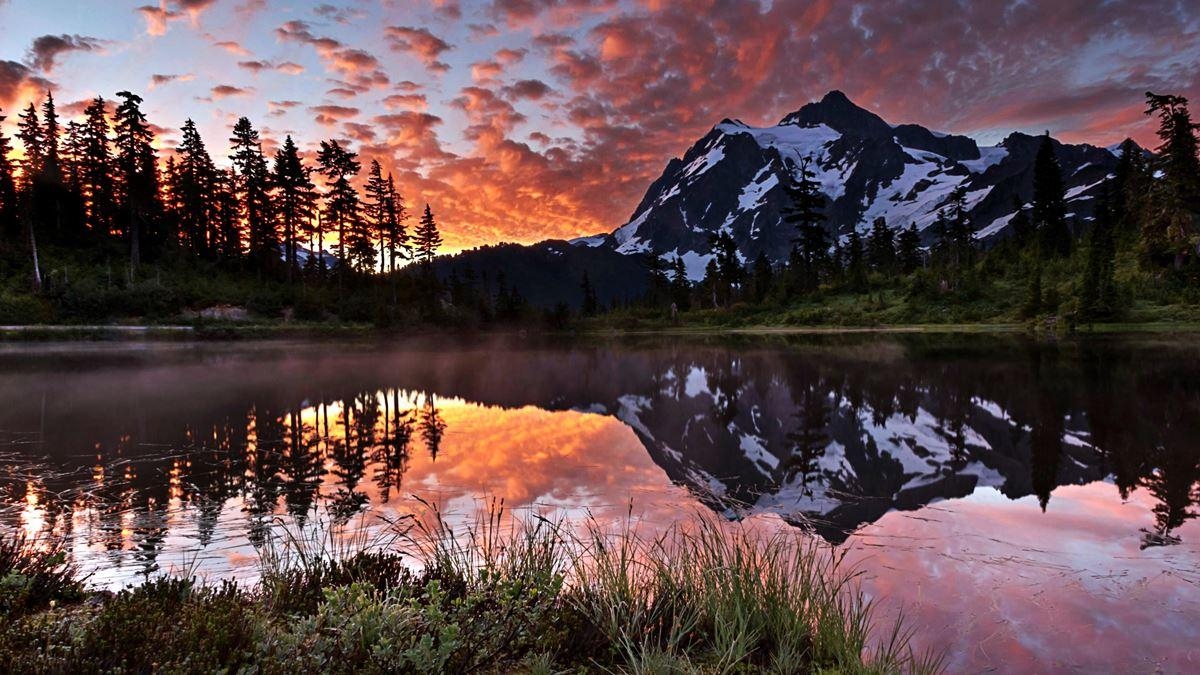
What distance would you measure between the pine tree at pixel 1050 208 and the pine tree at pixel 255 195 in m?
91.6

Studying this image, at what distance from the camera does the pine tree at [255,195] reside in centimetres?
6575

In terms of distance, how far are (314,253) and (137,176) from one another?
18012 millimetres

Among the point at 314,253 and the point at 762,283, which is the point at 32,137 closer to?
the point at 314,253

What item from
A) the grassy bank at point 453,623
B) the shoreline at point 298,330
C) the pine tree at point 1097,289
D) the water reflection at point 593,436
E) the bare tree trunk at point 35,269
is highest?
the bare tree trunk at point 35,269

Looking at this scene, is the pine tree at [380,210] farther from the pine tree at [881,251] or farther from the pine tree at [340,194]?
the pine tree at [881,251]

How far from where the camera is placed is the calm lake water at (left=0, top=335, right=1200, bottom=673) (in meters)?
6.23

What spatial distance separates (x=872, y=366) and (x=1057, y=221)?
2966 inches

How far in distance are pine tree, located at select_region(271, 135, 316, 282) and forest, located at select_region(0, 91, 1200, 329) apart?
166 millimetres

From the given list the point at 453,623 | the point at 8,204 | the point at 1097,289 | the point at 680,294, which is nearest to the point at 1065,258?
the point at 1097,289

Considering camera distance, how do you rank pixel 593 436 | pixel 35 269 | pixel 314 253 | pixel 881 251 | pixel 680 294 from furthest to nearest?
pixel 680 294 → pixel 881 251 → pixel 314 253 → pixel 35 269 → pixel 593 436

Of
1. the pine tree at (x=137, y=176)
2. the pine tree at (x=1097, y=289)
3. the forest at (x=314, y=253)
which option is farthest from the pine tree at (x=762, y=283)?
the pine tree at (x=137, y=176)

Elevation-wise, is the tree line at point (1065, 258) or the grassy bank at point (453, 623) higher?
the tree line at point (1065, 258)

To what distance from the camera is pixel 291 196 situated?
221 ft

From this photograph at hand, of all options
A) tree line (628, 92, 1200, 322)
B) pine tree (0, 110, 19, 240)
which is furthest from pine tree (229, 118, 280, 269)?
tree line (628, 92, 1200, 322)
